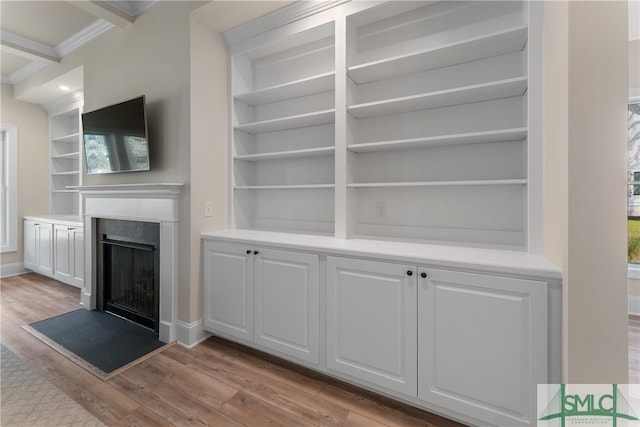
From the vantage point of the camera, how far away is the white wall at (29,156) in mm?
4309

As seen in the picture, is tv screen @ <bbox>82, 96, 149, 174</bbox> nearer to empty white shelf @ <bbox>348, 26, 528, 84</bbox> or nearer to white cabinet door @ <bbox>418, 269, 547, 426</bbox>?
empty white shelf @ <bbox>348, 26, 528, 84</bbox>

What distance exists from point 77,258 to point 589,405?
4.86 meters

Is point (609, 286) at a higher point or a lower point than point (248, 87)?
lower

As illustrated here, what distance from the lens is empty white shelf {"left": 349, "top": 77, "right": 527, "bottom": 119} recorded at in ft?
5.47

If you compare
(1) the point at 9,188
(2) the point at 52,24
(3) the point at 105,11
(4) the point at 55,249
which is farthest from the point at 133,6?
(1) the point at 9,188

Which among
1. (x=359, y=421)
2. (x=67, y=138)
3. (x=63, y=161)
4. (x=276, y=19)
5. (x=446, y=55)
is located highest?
(x=276, y=19)

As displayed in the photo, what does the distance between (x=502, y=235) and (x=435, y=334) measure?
810 mm

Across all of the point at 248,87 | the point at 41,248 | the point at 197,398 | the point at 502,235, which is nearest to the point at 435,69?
the point at 502,235

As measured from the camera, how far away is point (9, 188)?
169 inches

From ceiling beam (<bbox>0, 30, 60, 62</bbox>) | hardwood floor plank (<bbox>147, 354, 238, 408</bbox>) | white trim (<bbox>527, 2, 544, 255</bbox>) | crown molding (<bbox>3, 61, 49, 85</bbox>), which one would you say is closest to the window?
crown molding (<bbox>3, 61, 49, 85</bbox>)

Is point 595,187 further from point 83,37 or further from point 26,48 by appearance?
point 26,48

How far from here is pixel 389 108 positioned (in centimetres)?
209

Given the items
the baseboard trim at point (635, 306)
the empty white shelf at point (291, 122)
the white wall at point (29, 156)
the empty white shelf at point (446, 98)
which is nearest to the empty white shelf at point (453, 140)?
the empty white shelf at point (446, 98)

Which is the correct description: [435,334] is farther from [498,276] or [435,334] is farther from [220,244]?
[220,244]
